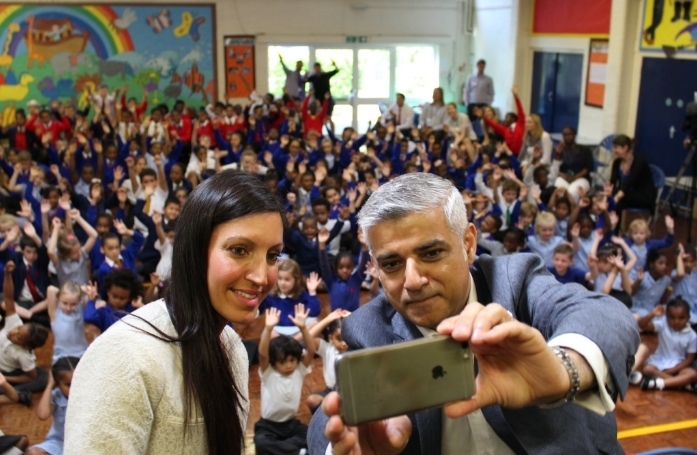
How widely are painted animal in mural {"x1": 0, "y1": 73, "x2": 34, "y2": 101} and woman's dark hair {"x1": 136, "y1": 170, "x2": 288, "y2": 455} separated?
1260cm

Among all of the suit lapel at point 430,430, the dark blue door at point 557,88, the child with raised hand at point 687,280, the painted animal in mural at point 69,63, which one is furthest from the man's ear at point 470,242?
the painted animal in mural at point 69,63

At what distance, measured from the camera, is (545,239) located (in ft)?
19.3

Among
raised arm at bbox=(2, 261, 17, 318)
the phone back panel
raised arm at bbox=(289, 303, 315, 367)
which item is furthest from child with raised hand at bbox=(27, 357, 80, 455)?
the phone back panel

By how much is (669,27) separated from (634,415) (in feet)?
21.1

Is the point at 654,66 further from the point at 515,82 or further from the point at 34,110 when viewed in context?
the point at 34,110

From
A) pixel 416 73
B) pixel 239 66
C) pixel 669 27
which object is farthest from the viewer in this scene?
pixel 416 73

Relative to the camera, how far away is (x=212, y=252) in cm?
134

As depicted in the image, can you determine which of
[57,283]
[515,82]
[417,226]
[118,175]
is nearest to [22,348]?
[57,283]

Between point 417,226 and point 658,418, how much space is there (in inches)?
144

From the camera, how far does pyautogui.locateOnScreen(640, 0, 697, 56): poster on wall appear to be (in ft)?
28.1

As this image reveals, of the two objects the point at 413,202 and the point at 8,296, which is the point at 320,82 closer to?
the point at 8,296

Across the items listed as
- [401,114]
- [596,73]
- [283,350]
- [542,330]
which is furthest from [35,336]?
[596,73]

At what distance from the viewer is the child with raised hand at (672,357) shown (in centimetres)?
464

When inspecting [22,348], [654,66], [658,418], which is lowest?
[658,418]
